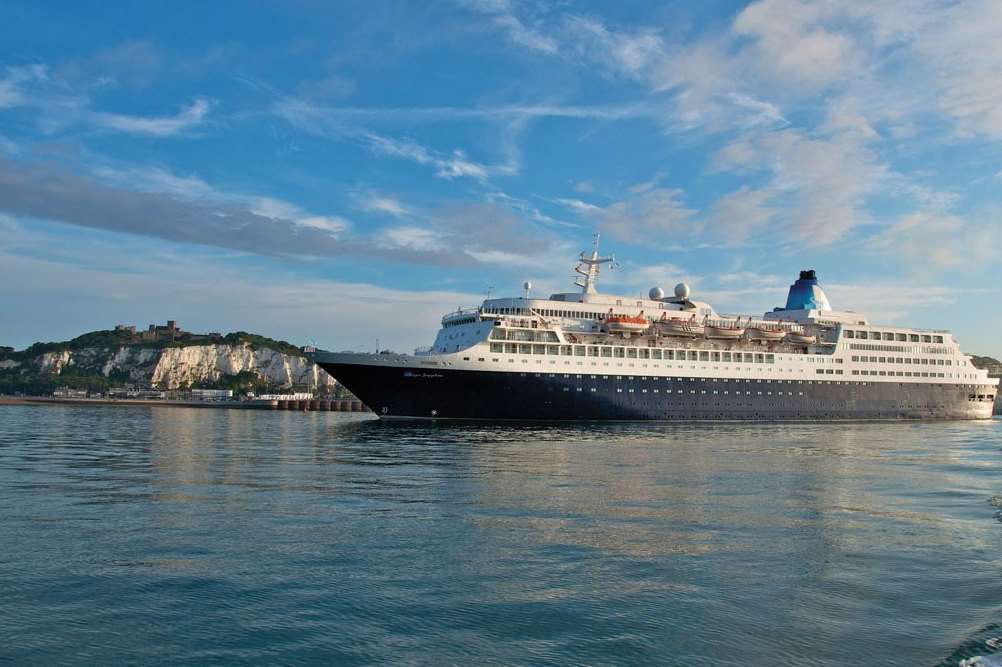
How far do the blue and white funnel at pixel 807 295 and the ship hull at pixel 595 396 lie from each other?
8.32m

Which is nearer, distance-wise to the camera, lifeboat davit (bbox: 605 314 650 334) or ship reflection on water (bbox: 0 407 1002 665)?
ship reflection on water (bbox: 0 407 1002 665)

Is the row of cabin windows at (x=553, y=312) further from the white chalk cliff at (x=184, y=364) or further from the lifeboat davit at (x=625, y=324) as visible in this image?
the white chalk cliff at (x=184, y=364)

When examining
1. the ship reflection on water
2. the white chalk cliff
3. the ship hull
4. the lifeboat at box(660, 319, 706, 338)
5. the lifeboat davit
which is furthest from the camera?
the white chalk cliff

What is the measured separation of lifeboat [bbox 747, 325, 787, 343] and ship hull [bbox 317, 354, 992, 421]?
137 inches

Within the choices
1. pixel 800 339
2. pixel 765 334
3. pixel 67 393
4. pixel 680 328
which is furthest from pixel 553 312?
pixel 67 393

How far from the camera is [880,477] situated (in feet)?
77.6

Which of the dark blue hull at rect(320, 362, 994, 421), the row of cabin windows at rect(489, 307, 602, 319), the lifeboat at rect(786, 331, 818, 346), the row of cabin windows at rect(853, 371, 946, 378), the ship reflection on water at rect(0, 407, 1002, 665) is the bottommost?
the ship reflection on water at rect(0, 407, 1002, 665)

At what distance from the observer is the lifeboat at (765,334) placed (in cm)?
5741

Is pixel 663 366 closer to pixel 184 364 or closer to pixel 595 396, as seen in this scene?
pixel 595 396

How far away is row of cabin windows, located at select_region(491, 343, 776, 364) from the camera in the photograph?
4744cm

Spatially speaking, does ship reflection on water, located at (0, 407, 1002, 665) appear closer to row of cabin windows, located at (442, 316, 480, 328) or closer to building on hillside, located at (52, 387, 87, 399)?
row of cabin windows, located at (442, 316, 480, 328)

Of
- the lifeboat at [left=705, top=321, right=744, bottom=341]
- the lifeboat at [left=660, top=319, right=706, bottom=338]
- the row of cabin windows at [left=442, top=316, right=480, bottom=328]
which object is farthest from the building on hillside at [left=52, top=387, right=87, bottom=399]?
the lifeboat at [left=705, top=321, right=744, bottom=341]

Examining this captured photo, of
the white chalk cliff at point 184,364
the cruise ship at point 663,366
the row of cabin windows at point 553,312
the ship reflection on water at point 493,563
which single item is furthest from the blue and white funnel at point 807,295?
the white chalk cliff at point 184,364

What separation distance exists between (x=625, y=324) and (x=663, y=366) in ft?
12.1
